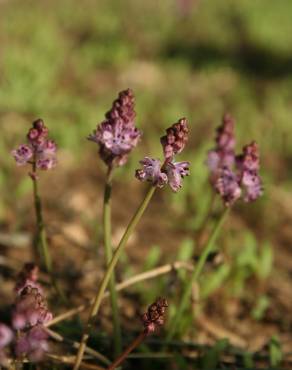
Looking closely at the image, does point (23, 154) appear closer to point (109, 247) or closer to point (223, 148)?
point (109, 247)

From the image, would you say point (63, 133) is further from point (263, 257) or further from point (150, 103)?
point (263, 257)

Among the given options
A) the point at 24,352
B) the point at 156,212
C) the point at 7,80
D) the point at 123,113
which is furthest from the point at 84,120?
the point at 24,352

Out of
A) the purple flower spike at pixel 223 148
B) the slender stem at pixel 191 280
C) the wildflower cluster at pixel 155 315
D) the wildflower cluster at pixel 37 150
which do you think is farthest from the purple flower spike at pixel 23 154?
the purple flower spike at pixel 223 148

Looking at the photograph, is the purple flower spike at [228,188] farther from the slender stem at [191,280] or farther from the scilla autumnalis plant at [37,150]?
the scilla autumnalis plant at [37,150]

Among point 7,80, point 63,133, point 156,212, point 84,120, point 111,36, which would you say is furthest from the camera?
point 111,36

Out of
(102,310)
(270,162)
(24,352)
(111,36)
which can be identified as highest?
(111,36)

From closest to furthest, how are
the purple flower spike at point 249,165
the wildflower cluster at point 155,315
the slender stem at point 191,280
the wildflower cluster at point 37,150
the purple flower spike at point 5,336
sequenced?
the purple flower spike at point 5,336 < the wildflower cluster at point 155,315 < the wildflower cluster at point 37,150 < the purple flower spike at point 249,165 < the slender stem at point 191,280
